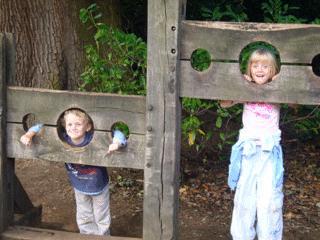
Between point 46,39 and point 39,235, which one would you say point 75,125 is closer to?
point 39,235

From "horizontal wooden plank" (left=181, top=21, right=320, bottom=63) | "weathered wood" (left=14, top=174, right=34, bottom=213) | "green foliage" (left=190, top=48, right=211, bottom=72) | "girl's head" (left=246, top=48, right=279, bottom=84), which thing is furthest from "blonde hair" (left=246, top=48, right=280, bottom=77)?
"weathered wood" (left=14, top=174, right=34, bottom=213)

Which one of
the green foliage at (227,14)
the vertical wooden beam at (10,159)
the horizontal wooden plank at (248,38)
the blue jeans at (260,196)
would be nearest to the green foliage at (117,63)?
the green foliage at (227,14)

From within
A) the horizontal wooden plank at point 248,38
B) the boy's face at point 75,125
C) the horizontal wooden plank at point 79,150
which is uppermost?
the horizontal wooden plank at point 248,38

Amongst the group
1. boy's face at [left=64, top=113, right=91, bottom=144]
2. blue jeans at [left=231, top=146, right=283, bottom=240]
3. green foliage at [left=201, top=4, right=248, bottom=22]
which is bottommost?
blue jeans at [left=231, top=146, right=283, bottom=240]

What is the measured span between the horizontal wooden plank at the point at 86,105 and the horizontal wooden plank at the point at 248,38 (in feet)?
1.68

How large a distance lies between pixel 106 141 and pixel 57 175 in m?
2.44

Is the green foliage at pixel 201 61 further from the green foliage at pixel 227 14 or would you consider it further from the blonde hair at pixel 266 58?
the blonde hair at pixel 266 58

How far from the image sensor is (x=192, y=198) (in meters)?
5.77

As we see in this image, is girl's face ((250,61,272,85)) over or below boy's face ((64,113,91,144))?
over

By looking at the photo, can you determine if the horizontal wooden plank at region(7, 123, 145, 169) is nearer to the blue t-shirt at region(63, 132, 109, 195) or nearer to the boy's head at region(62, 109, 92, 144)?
the boy's head at region(62, 109, 92, 144)

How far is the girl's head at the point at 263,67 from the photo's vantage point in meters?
3.61

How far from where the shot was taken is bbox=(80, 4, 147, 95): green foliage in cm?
500


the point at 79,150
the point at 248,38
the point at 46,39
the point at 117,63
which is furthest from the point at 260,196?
the point at 46,39

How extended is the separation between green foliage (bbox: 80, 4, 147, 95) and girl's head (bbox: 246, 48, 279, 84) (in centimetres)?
155
